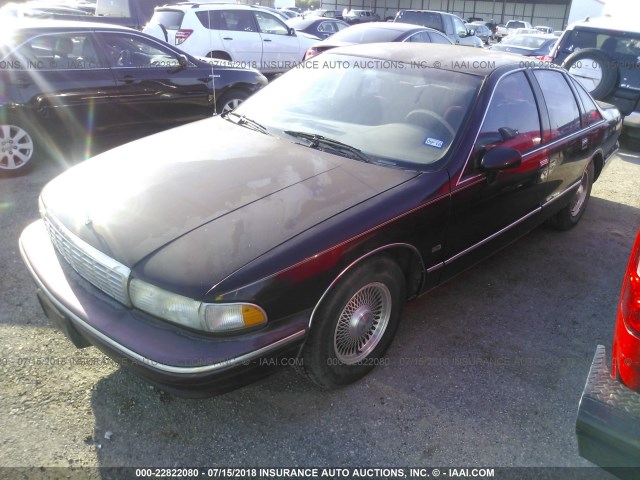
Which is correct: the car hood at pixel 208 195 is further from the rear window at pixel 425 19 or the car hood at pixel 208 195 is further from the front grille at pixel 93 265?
the rear window at pixel 425 19

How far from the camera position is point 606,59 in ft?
22.2

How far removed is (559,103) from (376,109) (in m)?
1.69

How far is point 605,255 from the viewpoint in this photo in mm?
4277

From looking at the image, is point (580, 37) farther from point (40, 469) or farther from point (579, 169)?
point (40, 469)

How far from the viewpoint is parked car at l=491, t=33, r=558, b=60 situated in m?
13.6

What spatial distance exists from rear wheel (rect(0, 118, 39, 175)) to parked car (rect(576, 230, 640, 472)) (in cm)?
548

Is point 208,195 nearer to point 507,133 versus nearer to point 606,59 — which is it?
point 507,133

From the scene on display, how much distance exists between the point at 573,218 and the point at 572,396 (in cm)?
248

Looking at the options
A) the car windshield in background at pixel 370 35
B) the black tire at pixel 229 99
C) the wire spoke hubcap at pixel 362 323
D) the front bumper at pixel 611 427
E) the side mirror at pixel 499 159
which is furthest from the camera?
the car windshield in background at pixel 370 35

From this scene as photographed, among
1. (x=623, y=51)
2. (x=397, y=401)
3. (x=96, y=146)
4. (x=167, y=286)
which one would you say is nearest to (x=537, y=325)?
(x=397, y=401)

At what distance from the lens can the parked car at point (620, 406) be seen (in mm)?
1652

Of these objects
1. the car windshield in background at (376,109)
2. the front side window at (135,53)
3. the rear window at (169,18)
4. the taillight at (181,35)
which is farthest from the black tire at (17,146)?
the rear window at (169,18)

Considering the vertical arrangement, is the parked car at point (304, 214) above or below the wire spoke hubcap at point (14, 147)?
above

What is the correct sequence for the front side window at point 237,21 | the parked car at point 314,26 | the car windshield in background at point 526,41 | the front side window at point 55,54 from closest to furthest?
1. the front side window at point 55,54
2. the front side window at point 237,21
3. the parked car at point 314,26
4. the car windshield in background at point 526,41
